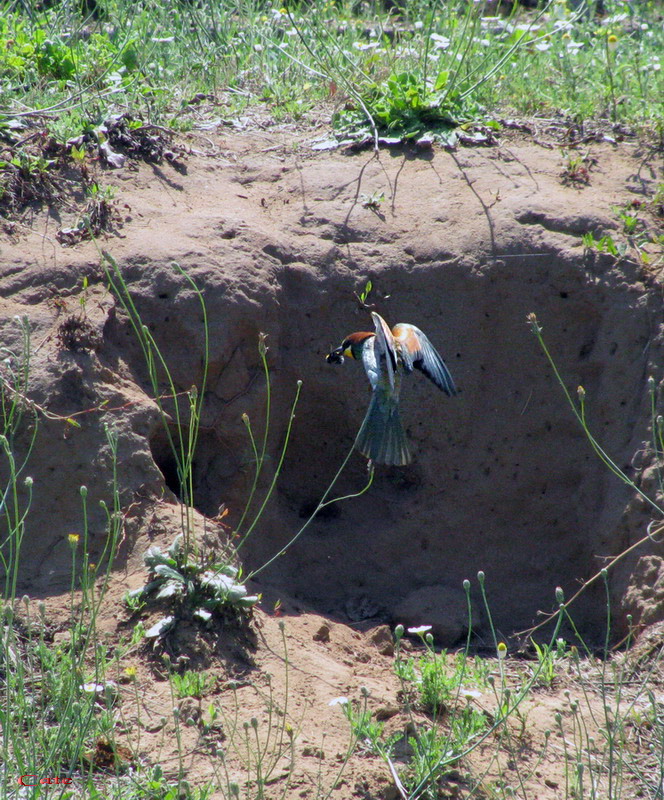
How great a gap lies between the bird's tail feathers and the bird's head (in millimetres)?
231

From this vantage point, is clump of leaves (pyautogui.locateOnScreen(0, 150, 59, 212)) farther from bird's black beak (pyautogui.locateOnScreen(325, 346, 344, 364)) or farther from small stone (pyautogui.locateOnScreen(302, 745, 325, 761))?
small stone (pyautogui.locateOnScreen(302, 745, 325, 761))

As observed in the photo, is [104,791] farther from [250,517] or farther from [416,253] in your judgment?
[416,253]

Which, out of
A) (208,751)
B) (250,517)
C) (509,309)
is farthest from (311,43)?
(208,751)

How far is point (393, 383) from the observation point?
12.1ft

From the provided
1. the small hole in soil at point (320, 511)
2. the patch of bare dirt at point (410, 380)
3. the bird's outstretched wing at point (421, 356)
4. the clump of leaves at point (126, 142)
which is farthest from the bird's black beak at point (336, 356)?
the clump of leaves at point (126, 142)

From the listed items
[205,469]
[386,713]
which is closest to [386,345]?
[205,469]

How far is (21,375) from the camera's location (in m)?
3.38

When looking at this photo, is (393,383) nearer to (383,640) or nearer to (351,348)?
(351,348)

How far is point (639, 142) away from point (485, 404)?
184 cm

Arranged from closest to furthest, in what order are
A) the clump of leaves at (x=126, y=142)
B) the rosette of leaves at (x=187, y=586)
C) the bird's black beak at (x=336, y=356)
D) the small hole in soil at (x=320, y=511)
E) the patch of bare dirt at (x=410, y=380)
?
1. the rosette of leaves at (x=187, y=586)
2. the patch of bare dirt at (x=410, y=380)
3. the bird's black beak at (x=336, y=356)
4. the small hole in soil at (x=320, y=511)
5. the clump of leaves at (x=126, y=142)

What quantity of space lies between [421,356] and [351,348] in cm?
33

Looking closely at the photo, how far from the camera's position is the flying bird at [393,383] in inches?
148

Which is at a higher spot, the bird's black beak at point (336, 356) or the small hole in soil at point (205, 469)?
the bird's black beak at point (336, 356)

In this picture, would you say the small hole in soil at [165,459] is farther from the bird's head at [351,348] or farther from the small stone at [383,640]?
the small stone at [383,640]
